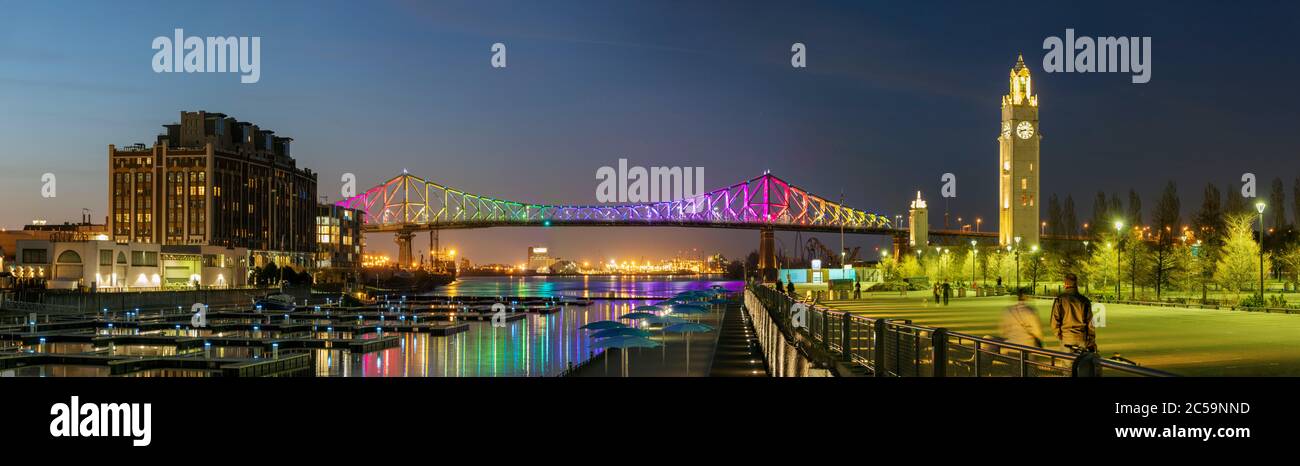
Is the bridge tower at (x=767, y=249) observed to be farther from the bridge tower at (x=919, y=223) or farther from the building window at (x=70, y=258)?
the building window at (x=70, y=258)

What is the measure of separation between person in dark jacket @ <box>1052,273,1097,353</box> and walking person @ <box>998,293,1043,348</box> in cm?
80

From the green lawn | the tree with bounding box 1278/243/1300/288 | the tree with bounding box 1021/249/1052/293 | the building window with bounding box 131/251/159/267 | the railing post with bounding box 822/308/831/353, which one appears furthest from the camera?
the building window with bounding box 131/251/159/267

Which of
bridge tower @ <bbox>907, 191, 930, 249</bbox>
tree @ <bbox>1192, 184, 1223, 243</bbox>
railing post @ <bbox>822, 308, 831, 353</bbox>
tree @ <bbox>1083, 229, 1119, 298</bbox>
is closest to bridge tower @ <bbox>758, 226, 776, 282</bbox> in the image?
bridge tower @ <bbox>907, 191, 930, 249</bbox>

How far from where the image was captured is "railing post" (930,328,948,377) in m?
11.0

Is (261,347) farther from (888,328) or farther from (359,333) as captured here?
(888,328)

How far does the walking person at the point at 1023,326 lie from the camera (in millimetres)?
13695

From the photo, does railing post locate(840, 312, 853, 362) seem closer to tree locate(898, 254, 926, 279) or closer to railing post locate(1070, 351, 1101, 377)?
railing post locate(1070, 351, 1101, 377)

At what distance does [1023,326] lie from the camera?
13.8 m

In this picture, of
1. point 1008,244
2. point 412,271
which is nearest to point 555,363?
point 1008,244

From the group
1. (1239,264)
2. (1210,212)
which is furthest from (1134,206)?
(1239,264)

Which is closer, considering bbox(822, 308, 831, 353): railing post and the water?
bbox(822, 308, 831, 353): railing post

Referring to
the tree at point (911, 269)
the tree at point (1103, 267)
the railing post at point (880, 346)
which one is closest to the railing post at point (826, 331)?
the railing post at point (880, 346)
